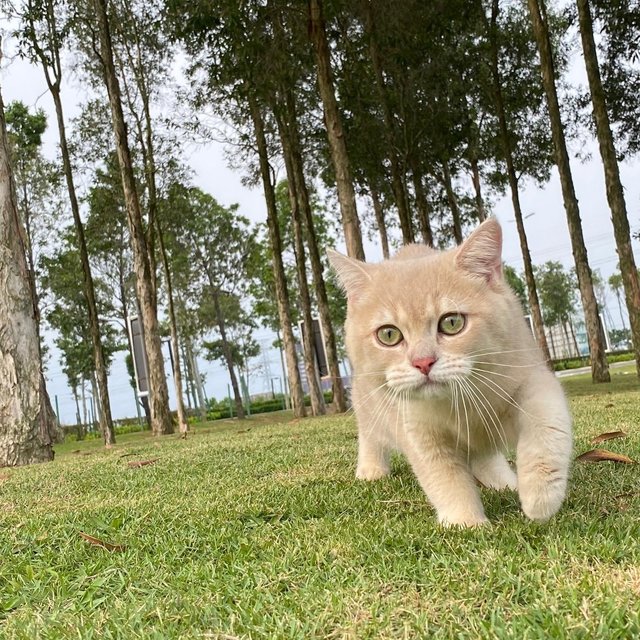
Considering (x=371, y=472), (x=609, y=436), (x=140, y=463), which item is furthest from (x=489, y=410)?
(x=140, y=463)

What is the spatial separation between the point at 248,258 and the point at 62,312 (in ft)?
31.7

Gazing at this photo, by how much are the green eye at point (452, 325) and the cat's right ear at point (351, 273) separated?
0.52 m

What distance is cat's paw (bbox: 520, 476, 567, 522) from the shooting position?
232cm

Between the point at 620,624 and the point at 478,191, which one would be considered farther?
the point at 478,191

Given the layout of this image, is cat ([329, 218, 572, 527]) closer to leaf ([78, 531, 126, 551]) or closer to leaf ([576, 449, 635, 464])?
A: leaf ([576, 449, 635, 464])

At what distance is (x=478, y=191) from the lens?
24.6 m

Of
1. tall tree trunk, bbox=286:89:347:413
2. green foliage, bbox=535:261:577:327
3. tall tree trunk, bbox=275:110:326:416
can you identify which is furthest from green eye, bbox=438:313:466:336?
green foliage, bbox=535:261:577:327

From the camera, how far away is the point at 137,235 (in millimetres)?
16094

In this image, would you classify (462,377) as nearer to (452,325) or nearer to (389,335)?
(452,325)

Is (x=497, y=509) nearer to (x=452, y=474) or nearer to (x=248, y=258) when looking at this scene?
(x=452, y=474)

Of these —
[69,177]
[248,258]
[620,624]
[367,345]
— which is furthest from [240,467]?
[248,258]

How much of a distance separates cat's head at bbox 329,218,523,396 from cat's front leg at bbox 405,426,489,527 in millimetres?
329

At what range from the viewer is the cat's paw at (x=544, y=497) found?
2318mm

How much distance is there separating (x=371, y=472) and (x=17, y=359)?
6.12 meters
